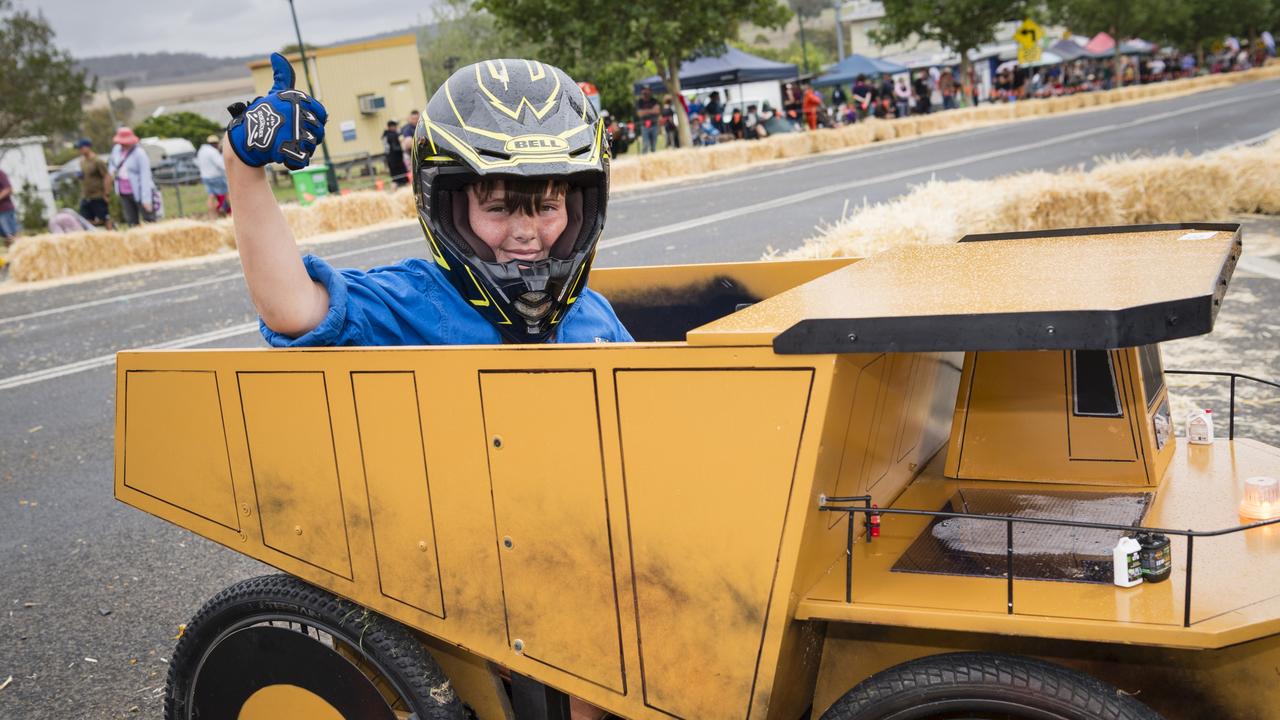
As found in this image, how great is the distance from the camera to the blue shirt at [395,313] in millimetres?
2326

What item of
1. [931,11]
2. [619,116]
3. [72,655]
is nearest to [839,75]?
[931,11]

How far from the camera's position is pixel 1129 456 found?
7.47 feet

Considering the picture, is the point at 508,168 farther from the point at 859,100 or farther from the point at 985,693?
the point at 859,100

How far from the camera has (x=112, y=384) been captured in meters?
7.41

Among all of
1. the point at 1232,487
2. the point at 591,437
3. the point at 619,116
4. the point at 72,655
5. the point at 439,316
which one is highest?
the point at 619,116

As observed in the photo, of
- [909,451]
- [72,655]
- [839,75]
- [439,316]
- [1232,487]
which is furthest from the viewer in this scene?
[839,75]

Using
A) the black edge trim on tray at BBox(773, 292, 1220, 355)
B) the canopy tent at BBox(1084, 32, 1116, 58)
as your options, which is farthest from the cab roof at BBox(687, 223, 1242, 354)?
the canopy tent at BBox(1084, 32, 1116, 58)

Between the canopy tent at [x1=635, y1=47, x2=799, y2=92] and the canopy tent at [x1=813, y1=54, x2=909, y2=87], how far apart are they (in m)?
10.2

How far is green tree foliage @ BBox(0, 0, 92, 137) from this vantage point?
43.1 meters

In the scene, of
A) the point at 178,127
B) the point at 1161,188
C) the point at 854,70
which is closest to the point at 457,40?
the point at 178,127

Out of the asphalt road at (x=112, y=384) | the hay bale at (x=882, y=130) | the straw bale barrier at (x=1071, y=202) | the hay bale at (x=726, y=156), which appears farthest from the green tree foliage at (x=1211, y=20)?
the straw bale barrier at (x=1071, y=202)

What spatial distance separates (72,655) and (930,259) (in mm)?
3207

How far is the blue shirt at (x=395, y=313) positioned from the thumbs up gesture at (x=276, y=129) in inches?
11.6

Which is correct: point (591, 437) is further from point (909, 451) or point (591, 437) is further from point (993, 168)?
point (993, 168)
